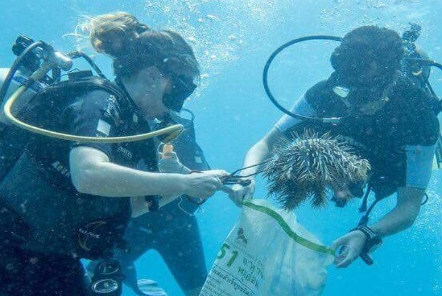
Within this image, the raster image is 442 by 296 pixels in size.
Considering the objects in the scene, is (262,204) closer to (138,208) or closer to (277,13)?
(138,208)

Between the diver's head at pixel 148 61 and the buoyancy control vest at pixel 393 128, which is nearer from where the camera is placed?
the diver's head at pixel 148 61

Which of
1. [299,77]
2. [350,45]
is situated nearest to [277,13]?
[299,77]

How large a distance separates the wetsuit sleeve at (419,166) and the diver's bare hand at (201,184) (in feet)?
7.86

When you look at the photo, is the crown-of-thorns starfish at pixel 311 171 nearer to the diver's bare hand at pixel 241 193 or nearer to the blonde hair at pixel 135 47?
the diver's bare hand at pixel 241 193

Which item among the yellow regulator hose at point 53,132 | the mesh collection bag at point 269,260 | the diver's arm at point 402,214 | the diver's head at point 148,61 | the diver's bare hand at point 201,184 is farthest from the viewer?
the diver's arm at point 402,214

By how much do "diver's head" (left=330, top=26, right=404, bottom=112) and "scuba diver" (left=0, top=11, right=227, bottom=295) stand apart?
1.88m

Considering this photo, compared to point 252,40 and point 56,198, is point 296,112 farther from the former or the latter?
point 252,40

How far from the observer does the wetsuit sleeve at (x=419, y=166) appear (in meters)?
4.16

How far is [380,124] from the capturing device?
4332 mm

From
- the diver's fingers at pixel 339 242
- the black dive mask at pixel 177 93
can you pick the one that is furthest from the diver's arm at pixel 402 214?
the black dive mask at pixel 177 93

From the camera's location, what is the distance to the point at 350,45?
4.04m

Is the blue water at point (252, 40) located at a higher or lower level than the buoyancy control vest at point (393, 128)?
lower

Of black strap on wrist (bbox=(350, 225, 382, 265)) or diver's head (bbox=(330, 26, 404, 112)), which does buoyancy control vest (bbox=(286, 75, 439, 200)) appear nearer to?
diver's head (bbox=(330, 26, 404, 112))

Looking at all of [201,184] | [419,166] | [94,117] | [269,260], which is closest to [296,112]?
[419,166]
